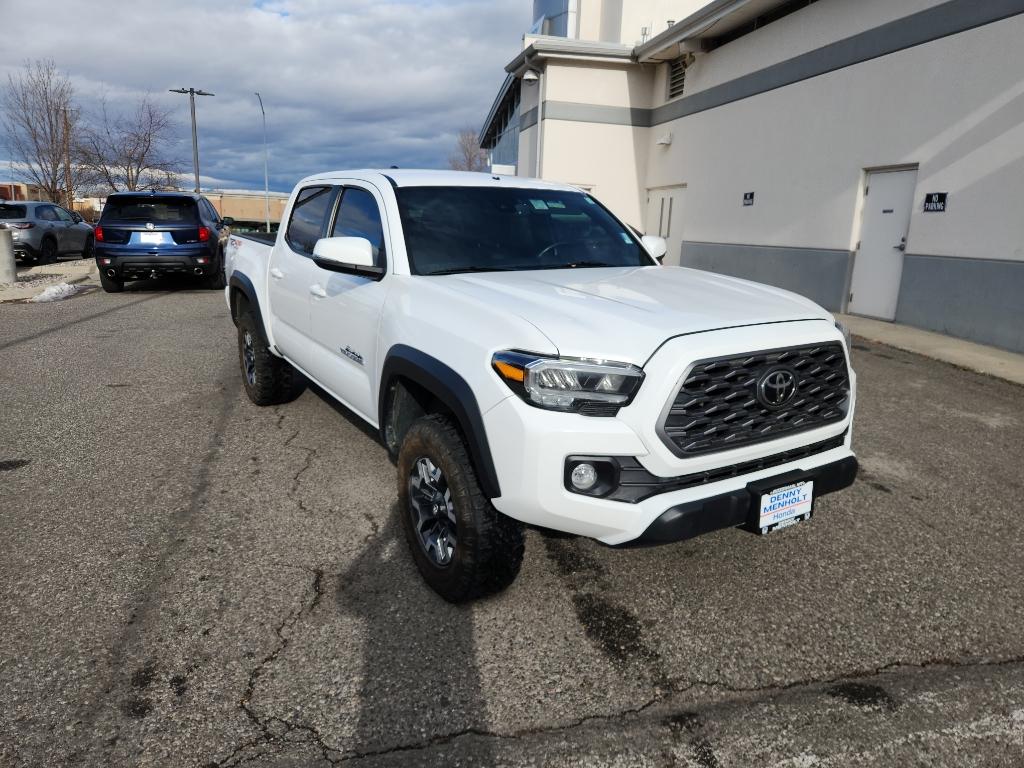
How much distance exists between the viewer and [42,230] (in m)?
17.5

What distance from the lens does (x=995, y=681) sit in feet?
8.34

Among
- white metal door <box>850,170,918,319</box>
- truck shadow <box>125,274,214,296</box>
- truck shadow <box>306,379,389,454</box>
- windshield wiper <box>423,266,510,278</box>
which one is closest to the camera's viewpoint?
windshield wiper <box>423,266,510,278</box>

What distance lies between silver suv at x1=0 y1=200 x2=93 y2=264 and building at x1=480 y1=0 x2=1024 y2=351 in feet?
41.3

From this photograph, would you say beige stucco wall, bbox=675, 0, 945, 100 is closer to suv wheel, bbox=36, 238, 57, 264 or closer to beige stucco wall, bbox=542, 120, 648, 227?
beige stucco wall, bbox=542, 120, 648, 227

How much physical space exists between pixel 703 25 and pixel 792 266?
17.7 feet

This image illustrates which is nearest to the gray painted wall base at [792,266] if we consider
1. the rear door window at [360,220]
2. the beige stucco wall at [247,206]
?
the rear door window at [360,220]

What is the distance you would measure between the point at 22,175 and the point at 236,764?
3276cm

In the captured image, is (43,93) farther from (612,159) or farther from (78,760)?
(78,760)

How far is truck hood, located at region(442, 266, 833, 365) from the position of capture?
2.45 metres

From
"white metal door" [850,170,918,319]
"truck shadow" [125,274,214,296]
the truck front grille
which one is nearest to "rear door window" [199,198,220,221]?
"truck shadow" [125,274,214,296]

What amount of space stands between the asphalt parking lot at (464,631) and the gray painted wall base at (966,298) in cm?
519

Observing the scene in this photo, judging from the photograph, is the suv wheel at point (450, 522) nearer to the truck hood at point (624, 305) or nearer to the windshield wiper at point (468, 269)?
the truck hood at point (624, 305)

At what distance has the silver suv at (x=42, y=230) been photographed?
16.9 meters

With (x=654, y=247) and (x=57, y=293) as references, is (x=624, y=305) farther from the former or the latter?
(x=57, y=293)
